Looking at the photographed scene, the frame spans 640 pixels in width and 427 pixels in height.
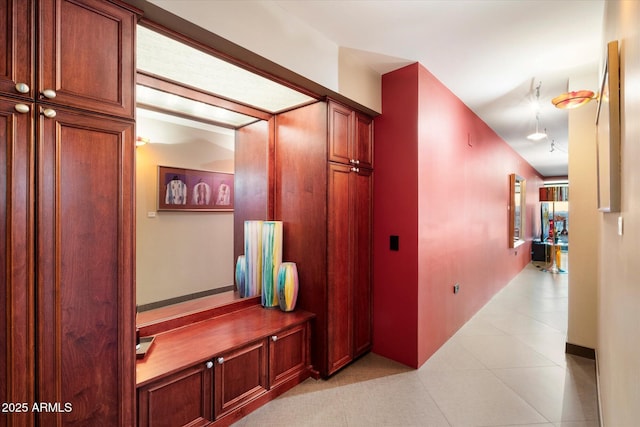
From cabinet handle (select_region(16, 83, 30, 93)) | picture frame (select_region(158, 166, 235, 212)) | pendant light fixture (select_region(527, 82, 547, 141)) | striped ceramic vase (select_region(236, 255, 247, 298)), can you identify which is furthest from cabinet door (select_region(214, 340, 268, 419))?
pendant light fixture (select_region(527, 82, 547, 141))

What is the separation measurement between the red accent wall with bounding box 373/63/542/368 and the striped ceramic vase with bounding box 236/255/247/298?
123 centimetres

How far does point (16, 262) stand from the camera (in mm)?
1047

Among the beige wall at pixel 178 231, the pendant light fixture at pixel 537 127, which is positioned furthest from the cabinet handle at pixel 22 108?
the pendant light fixture at pixel 537 127

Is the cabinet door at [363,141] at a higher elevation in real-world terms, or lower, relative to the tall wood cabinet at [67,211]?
higher

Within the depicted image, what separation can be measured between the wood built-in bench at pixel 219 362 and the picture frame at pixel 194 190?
79cm

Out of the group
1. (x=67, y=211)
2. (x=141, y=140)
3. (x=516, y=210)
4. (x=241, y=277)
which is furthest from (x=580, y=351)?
(x=141, y=140)

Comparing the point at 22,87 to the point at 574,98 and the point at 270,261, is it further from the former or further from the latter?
the point at 574,98

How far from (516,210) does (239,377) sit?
6.46 metres

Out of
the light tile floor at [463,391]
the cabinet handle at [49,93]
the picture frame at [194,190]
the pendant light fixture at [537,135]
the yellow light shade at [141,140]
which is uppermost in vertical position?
the pendant light fixture at [537,135]

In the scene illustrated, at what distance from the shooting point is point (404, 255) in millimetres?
2607

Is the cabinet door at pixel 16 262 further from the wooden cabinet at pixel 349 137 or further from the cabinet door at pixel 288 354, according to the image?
the wooden cabinet at pixel 349 137

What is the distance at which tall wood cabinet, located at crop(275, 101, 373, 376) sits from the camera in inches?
94.3

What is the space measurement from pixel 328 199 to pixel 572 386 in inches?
96.2

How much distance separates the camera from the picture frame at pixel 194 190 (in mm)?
2141
